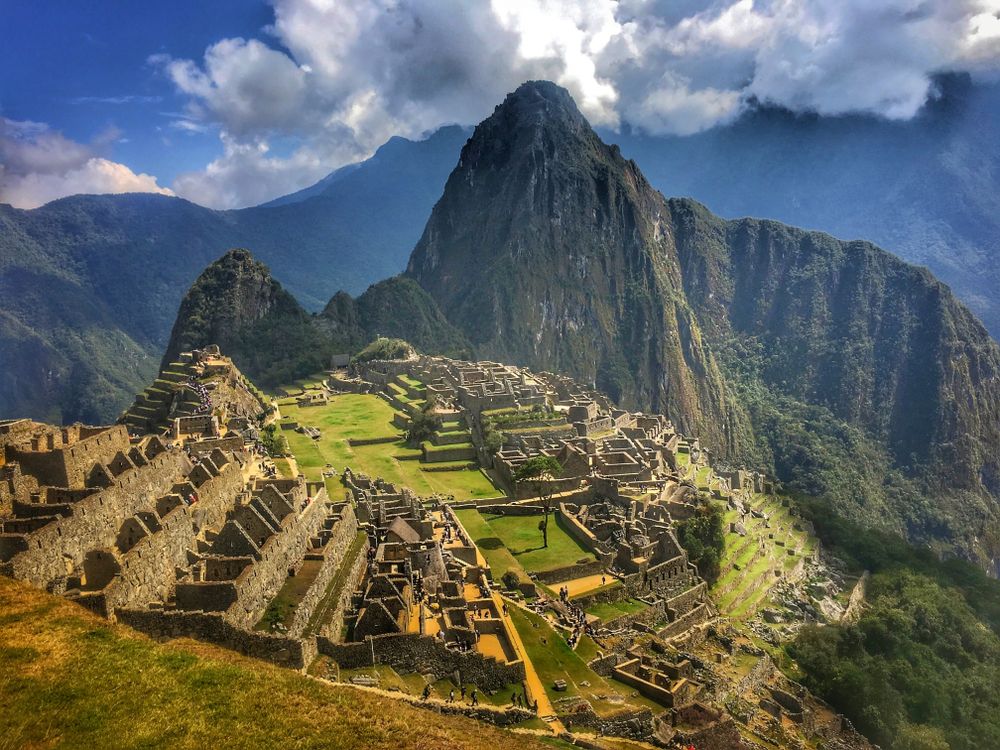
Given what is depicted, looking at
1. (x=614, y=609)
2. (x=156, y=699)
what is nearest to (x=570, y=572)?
(x=614, y=609)

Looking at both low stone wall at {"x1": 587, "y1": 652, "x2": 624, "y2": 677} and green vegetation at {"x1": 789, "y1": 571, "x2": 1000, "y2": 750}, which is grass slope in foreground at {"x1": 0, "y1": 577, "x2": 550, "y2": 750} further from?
green vegetation at {"x1": 789, "y1": 571, "x2": 1000, "y2": 750}

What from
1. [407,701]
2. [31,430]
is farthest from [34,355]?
[407,701]

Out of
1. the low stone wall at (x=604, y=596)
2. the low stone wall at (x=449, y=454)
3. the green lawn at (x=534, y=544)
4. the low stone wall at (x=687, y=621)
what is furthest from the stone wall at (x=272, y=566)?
the low stone wall at (x=449, y=454)

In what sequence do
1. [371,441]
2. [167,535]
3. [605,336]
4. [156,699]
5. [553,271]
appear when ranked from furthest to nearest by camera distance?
[605,336]
[553,271]
[371,441]
[167,535]
[156,699]

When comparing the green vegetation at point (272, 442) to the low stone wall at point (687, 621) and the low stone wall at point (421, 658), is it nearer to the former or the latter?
the low stone wall at point (421, 658)

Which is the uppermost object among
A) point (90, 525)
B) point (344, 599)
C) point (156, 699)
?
point (90, 525)

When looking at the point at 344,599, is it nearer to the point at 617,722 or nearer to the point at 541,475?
the point at 617,722

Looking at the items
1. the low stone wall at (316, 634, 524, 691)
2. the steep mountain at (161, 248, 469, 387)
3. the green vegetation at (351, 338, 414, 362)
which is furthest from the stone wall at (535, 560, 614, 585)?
the green vegetation at (351, 338, 414, 362)
